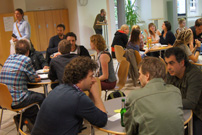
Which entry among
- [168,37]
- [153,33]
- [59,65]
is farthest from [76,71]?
[153,33]

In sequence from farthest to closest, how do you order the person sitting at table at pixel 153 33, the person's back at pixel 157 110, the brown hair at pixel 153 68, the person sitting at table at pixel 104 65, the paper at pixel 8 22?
the paper at pixel 8 22 → the person sitting at table at pixel 153 33 → the person sitting at table at pixel 104 65 → the brown hair at pixel 153 68 → the person's back at pixel 157 110

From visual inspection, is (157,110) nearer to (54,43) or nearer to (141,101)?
(141,101)

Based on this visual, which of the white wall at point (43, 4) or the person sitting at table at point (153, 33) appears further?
the white wall at point (43, 4)

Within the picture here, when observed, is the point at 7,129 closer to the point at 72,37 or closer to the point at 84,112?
the point at 72,37

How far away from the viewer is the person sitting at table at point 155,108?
1.58 meters

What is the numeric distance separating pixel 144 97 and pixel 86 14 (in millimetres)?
9258

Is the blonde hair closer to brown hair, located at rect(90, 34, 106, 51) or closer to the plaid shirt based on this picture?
brown hair, located at rect(90, 34, 106, 51)

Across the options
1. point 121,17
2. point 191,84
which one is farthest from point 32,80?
point 121,17

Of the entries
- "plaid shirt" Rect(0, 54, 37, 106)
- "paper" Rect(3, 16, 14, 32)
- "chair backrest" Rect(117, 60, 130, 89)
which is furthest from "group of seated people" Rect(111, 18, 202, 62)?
"paper" Rect(3, 16, 14, 32)

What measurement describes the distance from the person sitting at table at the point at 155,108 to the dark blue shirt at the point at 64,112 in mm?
311

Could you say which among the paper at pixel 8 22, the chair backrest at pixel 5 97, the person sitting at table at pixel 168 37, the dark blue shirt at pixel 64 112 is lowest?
the chair backrest at pixel 5 97

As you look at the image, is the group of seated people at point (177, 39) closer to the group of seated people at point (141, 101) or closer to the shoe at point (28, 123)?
the group of seated people at point (141, 101)

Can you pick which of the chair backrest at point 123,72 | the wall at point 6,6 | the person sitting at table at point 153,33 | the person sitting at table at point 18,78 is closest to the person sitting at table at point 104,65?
the chair backrest at point 123,72

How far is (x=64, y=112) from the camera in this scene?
1.78m
